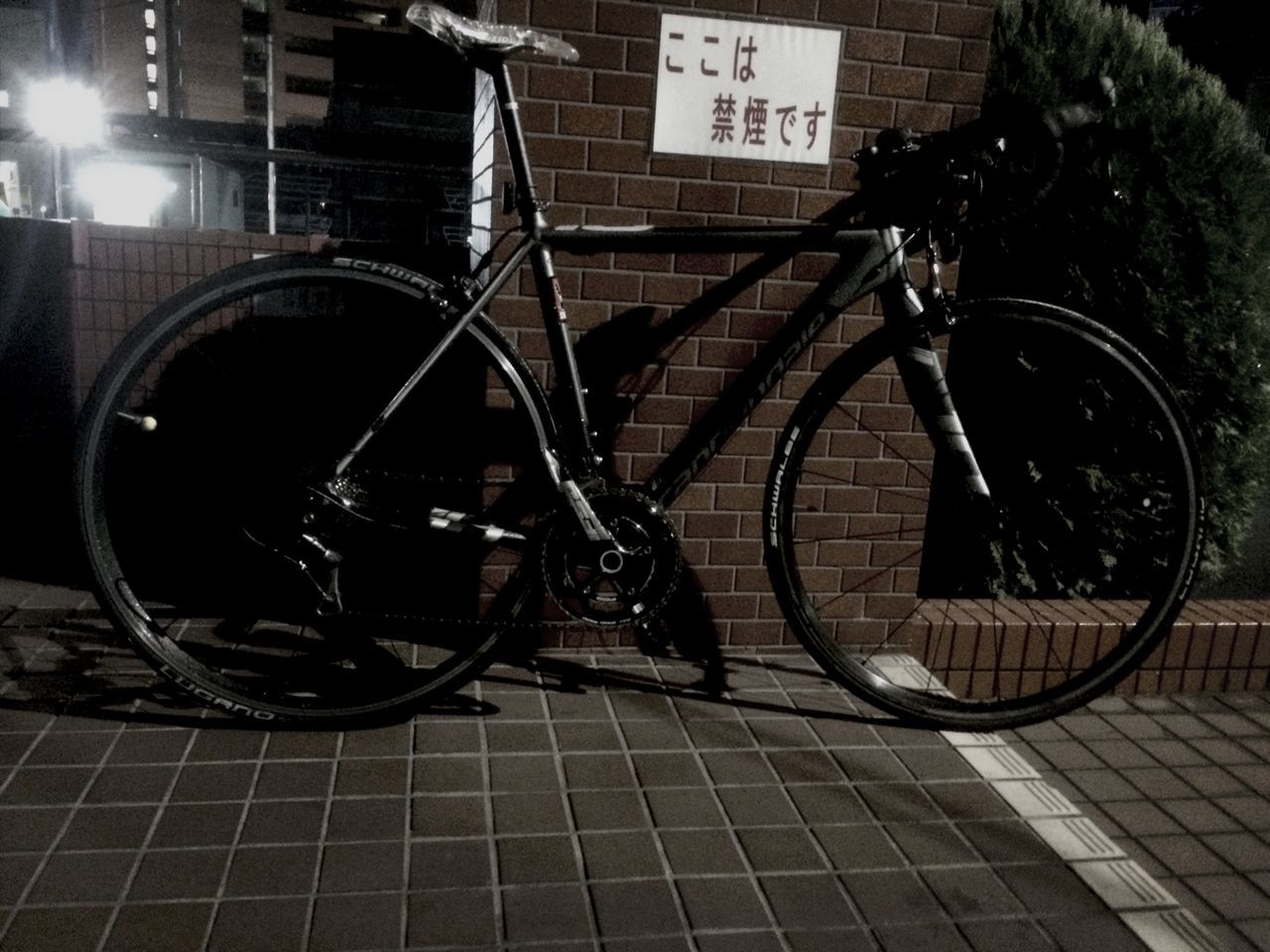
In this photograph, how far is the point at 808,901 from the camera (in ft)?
7.08

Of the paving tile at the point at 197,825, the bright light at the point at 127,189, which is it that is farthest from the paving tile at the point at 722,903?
the bright light at the point at 127,189

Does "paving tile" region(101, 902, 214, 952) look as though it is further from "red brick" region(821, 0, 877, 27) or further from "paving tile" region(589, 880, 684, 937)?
"red brick" region(821, 0, 877, 27)

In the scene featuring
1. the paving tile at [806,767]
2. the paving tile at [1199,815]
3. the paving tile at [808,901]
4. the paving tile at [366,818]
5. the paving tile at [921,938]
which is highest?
the paving tile at [806,767]

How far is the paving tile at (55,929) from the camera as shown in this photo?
1892 millimetres

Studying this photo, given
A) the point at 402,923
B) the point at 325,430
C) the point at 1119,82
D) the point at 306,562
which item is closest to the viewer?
the point at 402,923

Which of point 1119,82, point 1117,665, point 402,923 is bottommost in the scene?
point 402,923

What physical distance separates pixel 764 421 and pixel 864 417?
343 mm

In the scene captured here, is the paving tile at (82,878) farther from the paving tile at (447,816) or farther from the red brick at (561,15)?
the red brick at (561,15)

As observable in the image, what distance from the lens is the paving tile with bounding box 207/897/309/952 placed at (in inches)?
76.0

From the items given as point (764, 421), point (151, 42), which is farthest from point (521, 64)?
point (151, 42)

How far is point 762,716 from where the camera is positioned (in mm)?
3000

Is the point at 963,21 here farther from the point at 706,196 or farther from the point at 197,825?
the point at 197,825

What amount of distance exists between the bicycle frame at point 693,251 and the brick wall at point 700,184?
205mm

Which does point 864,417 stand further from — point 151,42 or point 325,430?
point 151,42
